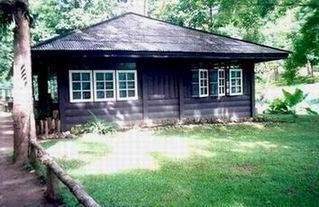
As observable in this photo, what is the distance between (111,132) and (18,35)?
19.3 feet

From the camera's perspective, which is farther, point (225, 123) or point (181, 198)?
point (225, 123)

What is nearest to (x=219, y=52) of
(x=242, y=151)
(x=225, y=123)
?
(x=225, y=123)

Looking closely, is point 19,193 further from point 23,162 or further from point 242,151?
point 242,151

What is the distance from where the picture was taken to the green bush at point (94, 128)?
14648mm

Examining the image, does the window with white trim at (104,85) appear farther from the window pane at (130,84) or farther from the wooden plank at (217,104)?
the wooden plank at (217,104)

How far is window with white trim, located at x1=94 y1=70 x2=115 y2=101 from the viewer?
1551 centimetres

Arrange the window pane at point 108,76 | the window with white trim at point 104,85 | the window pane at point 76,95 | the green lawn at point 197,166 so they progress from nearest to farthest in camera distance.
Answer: the green lawn at point 197,166 → the window pane at point 76,95 → the window with white trim at point 104,85 → the window pane at point 108,76

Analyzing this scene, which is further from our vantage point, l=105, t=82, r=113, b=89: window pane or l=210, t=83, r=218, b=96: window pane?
l=210, t=83, r=218, b=96: window pane

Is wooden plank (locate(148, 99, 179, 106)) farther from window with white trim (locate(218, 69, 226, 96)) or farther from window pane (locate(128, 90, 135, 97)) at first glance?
window with white trim (locate(218, 69, 226, 96))

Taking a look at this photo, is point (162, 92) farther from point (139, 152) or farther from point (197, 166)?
point (197, 166)

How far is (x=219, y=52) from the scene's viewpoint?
16.4 meters

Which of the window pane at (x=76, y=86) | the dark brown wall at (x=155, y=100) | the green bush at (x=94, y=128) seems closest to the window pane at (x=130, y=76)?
the dark brown wall at (x=155, y=100)

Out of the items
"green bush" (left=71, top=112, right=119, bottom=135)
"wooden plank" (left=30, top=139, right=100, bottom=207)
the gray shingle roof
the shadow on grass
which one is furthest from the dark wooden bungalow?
"wooden plank" (left=30, top=139, right=100, bottom=207)

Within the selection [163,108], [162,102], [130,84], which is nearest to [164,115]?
[163,108]
